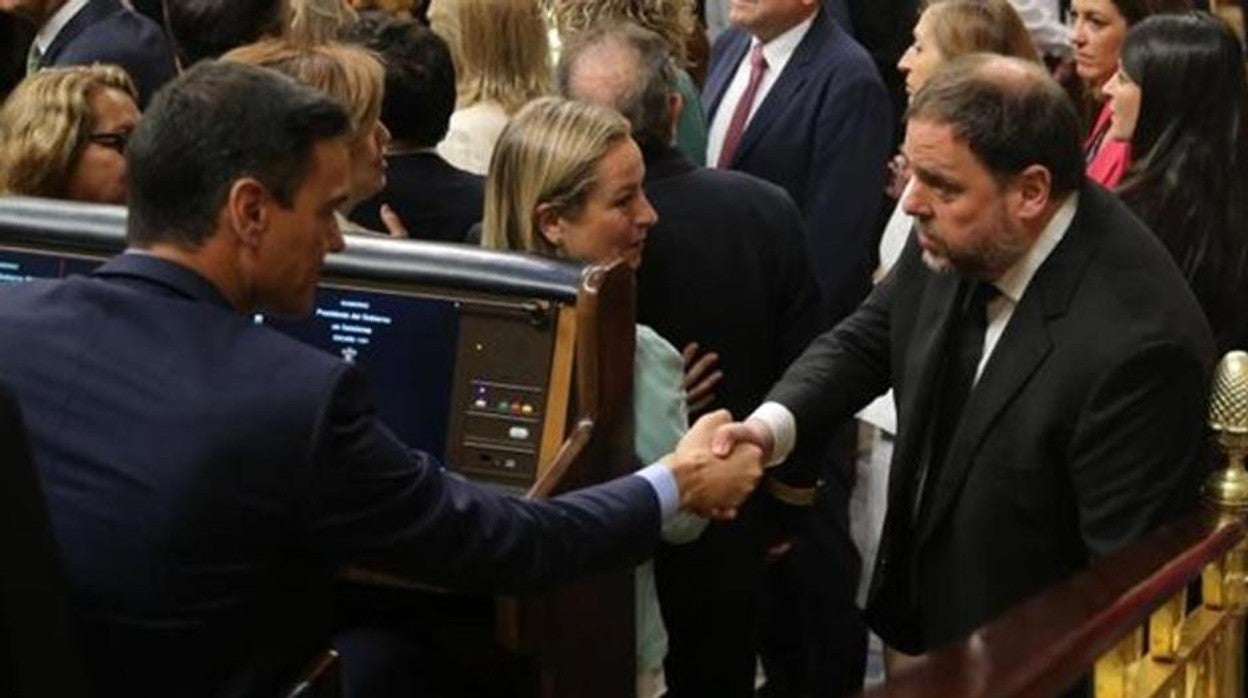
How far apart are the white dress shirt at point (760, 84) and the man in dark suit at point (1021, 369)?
227 centimetres

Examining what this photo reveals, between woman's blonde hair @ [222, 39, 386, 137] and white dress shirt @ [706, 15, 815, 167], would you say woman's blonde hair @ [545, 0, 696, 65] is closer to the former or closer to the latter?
white dress shirt @ [706, 15, 815, 167]

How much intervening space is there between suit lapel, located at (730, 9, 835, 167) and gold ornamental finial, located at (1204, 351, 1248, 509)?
255 centimetres

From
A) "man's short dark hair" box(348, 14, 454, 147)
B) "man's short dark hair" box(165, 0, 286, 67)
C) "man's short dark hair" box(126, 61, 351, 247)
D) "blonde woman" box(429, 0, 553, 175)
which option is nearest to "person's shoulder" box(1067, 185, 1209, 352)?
"man's short dark hair" box(126, 61, 351, 247)

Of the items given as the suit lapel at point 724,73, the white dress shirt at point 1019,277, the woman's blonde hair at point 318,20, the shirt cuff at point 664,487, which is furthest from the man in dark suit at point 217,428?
the suit lapel at point 724,73

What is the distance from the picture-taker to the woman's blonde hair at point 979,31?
605cm

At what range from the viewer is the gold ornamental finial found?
3779 mm

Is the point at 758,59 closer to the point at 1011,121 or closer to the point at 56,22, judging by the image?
the point at 56,22

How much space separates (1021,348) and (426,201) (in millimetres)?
1602

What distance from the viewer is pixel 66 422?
3.18 m

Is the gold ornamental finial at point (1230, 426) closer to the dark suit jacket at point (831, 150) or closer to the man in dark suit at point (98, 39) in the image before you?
A: the dark suit jacket at point (831, 150)

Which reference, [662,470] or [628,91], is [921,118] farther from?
[628,91]

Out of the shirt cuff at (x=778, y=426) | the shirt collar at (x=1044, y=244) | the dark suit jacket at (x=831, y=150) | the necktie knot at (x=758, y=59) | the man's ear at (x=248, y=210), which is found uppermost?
the man's ear at (x=248, y=210)

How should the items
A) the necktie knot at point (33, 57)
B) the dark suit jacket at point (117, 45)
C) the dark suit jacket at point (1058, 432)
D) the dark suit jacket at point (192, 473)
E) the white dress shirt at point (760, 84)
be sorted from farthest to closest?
the white dress shirt at point (760, 84), the necktie knot at point (33, 57), the dark suit jacket at point (117, 45), the dark suit jacket at point (1058, 432), the dark suit jacket at point (192, 473)

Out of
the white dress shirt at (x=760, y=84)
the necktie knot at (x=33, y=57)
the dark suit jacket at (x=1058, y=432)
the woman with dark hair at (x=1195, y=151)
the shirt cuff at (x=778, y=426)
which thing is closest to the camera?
the dark suit jacket at (x=1058, y=432)
